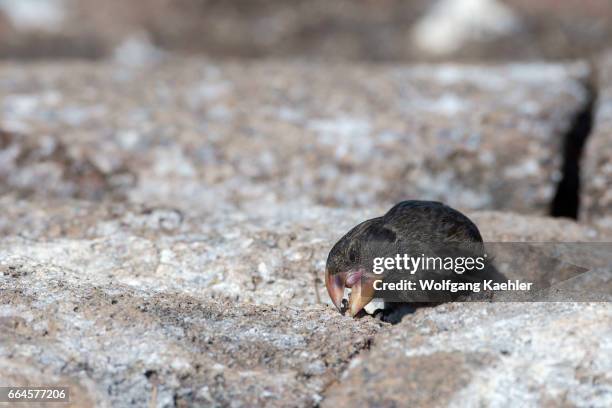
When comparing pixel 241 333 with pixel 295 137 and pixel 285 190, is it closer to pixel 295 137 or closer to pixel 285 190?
pixel 285 190

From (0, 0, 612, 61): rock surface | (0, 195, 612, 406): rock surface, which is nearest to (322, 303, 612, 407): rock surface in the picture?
(0, 195, 612, 406): rock surface

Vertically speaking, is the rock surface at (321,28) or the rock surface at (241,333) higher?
the rock surface at (321,28)

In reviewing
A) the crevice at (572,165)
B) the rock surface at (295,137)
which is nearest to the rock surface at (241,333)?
the rock surface at (295,137)

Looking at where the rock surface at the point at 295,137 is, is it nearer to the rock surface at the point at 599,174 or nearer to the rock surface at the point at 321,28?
the rock surface at the point at 599,174

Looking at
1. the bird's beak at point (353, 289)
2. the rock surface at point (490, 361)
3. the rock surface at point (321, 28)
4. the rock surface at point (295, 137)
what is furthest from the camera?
the rock surface at point (321, 28)

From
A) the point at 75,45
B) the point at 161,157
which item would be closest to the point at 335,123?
the point at 161,157

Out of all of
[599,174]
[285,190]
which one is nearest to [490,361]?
[285,190]

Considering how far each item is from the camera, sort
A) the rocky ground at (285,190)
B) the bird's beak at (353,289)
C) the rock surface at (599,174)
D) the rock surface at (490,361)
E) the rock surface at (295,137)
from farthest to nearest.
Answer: the rock surface at (295,137)
the rock surface at (599,174)
the bird's beak at (353,289)
the rocky ground at (285,190)
the rock surface at (490,361)

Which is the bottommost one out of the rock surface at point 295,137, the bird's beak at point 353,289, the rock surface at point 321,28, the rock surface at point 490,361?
the rock surface at point 490,361
